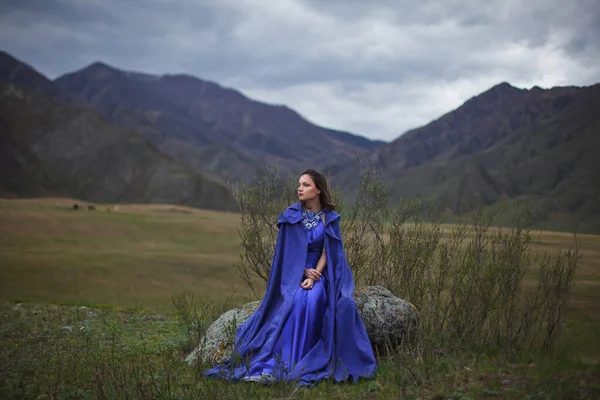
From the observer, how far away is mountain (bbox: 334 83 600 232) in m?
65.8

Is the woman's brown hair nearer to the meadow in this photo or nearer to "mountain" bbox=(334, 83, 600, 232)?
the meadow

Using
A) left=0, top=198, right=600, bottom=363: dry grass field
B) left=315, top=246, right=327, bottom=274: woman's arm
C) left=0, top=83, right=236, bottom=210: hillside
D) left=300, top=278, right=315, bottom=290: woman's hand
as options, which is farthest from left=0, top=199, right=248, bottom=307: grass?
left=0, top=83, right=236, bottom=210: hillside

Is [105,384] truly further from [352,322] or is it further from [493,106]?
[493,106]

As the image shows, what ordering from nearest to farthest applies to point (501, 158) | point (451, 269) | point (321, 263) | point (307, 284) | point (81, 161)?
point (307, 284) → point (321, 263) → point (451, 269) → point (81, 161) → point (501, 158)

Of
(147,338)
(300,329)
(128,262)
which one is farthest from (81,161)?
(300,329)

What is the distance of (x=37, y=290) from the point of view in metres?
19.9

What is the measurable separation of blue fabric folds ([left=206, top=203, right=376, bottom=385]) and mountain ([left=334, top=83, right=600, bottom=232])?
3579 cm

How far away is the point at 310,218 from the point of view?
6273 millimetres

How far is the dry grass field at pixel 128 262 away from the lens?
36.3 feet

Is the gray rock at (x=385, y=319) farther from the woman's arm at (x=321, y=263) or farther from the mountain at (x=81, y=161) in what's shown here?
→ the mountain at (x=81, y=161)

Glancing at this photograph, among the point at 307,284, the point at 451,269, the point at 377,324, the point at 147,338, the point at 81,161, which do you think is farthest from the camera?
the point at 81,161

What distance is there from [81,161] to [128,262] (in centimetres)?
9633

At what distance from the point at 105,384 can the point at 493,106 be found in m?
110

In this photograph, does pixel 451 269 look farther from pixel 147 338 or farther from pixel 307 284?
pixel 147 338
